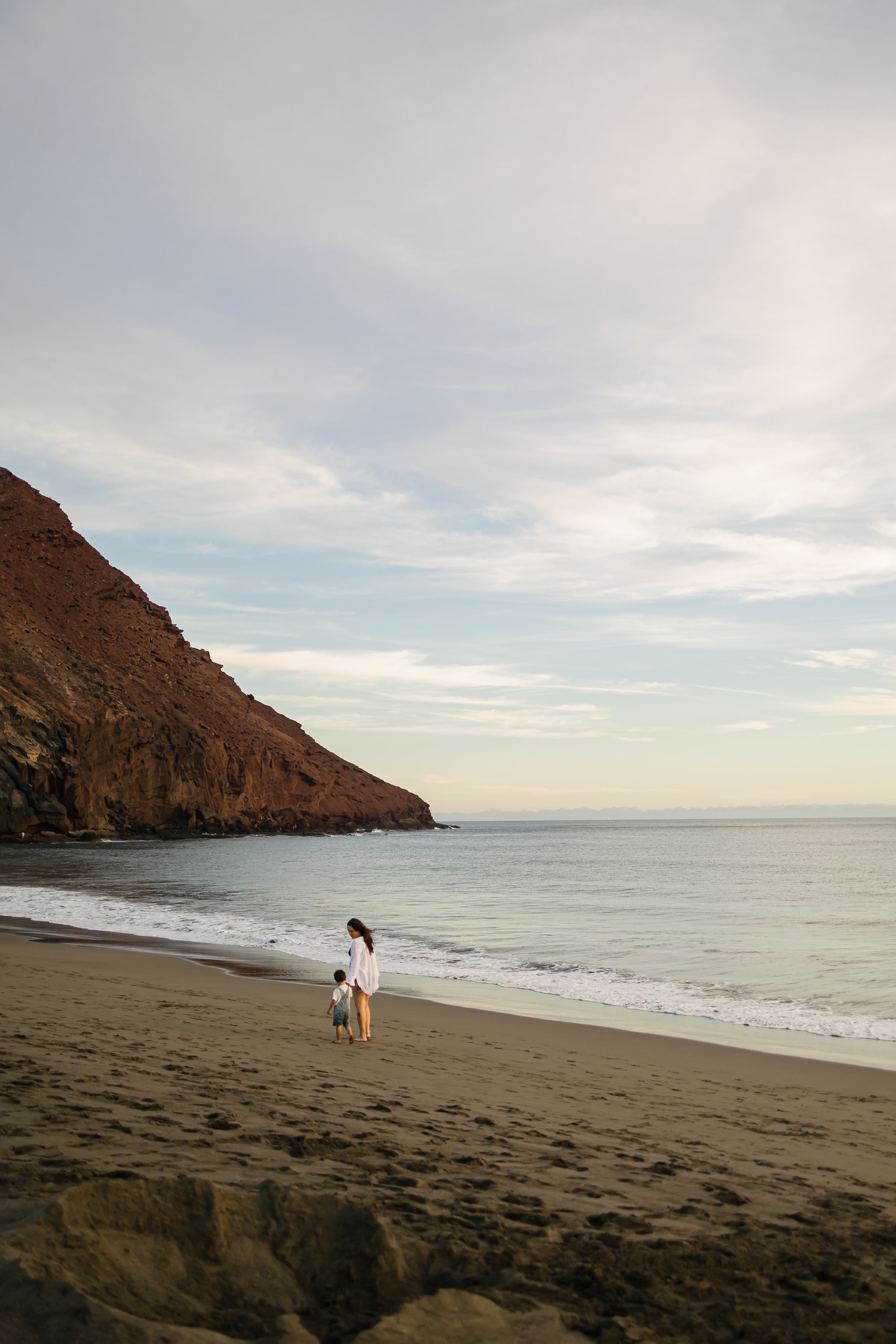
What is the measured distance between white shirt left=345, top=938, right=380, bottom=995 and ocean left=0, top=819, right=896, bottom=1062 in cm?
362

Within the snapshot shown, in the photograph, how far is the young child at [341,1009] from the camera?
8.27 m

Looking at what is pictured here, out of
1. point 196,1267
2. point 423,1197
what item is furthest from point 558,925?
point 196,1267

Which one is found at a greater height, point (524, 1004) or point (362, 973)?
point (362, 973)

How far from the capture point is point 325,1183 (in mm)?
3721

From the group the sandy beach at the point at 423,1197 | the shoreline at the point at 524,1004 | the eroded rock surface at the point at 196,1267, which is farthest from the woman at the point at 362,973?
the eroded rock surface at the point at 196,1267

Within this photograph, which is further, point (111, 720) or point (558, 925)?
point (111, 720)

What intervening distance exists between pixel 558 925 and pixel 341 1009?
14035mm

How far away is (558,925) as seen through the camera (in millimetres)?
21344

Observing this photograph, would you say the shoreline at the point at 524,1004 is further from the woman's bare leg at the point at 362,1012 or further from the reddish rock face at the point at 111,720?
the reddish rock face at the point at 111,720

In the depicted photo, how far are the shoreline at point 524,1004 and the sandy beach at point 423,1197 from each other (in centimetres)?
186

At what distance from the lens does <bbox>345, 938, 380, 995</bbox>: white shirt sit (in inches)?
336

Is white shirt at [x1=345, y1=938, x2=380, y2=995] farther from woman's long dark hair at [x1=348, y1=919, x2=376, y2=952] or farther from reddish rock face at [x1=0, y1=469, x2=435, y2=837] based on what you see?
reddish rock face at [x1=0, y1=469, x2=435, y2=837]

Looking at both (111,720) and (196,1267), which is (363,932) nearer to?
(196,1267)

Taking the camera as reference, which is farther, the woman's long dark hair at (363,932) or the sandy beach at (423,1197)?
the woman's long dark hair at (363,932)
